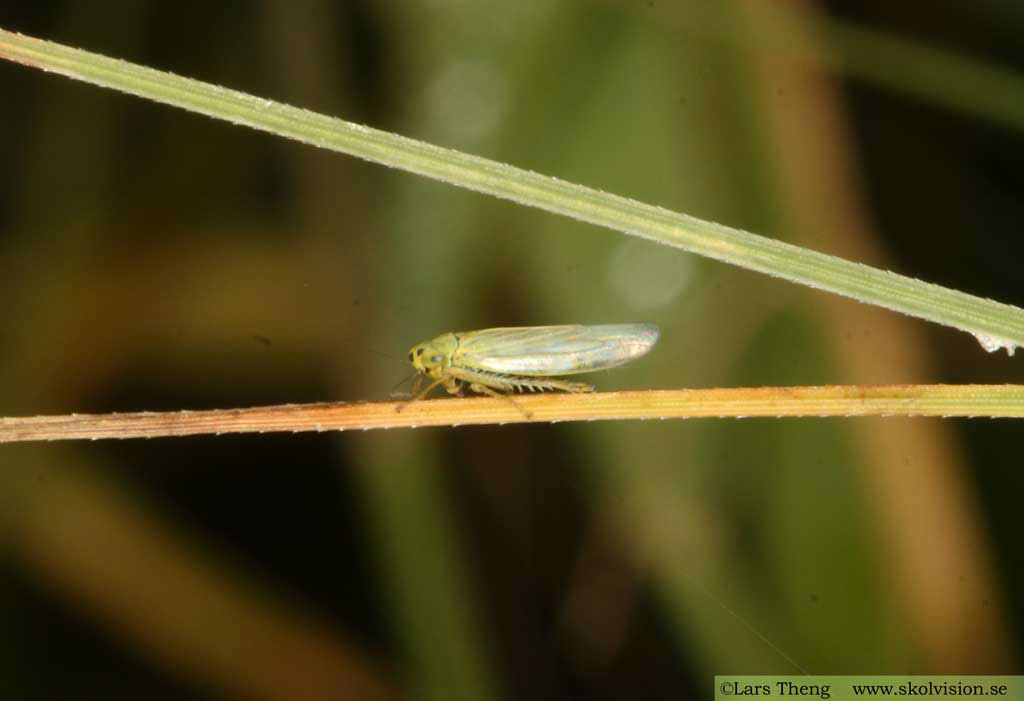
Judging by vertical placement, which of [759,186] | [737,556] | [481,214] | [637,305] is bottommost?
[737,556]

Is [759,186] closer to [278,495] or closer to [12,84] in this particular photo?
[278,495]

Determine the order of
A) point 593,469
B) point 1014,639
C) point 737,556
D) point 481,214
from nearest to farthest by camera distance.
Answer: point 1014,639 → point 737,556 → point 593,469 → point 481,214

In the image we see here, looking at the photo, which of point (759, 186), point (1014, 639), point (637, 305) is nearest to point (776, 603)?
point (1014, 639)

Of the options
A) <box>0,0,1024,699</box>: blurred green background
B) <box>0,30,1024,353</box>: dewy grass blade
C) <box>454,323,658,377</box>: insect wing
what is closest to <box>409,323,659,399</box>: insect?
<box>454,323,658,377</box>: insect wing

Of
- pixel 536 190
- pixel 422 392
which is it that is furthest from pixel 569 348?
pixel 536 190

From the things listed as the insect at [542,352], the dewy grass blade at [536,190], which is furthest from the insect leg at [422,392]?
the dewy grass blade at [536,190]

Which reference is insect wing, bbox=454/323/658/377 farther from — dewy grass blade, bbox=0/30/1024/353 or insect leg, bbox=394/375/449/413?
dewy grass blade, bbox=0/30/1024/353

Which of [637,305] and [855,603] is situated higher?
[637,305]

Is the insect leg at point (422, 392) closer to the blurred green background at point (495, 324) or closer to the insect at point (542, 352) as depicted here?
the insect at point (542, 352)
